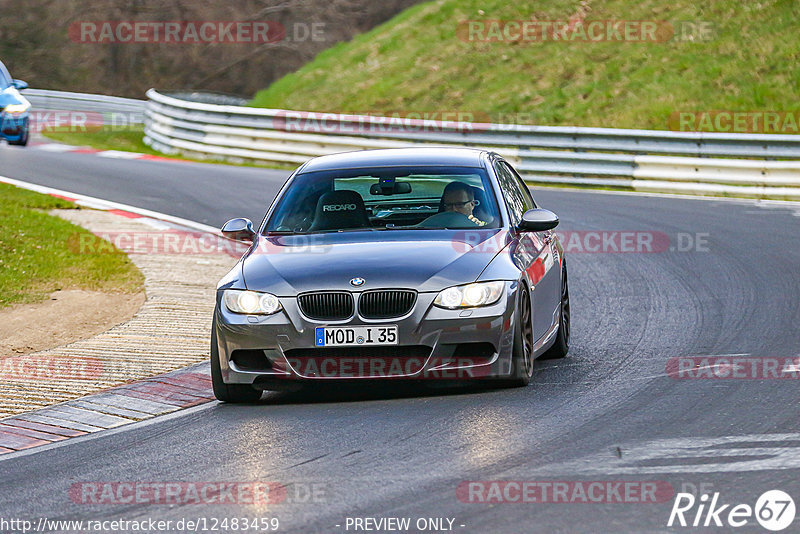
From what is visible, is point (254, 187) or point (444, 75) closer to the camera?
point (254, 187)

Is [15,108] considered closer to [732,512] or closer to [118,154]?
[118,154]

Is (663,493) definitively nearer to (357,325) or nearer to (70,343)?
(357,325)

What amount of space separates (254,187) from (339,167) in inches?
475

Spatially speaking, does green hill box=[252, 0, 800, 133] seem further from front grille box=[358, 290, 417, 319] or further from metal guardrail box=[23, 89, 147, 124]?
front grille box=[358, 290, 417, 319]

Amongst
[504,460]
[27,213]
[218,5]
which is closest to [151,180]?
[27,213]

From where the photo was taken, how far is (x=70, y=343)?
34.2 feet

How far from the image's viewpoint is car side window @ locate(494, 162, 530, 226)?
927cm

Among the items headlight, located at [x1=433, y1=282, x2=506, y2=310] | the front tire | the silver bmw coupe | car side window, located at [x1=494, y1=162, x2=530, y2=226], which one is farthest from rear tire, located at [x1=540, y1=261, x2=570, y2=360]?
the front tire

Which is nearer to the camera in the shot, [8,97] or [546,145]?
[8,97]

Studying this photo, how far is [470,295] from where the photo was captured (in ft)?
25.7

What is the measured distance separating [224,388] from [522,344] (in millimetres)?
1870

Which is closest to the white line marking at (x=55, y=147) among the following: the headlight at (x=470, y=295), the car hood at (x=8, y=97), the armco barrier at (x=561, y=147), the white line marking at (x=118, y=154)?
the white line marking at (x=118, y=154)

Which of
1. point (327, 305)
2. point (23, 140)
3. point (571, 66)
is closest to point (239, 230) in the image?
point (327, 305)

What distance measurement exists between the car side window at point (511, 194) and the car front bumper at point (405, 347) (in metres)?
1.42
